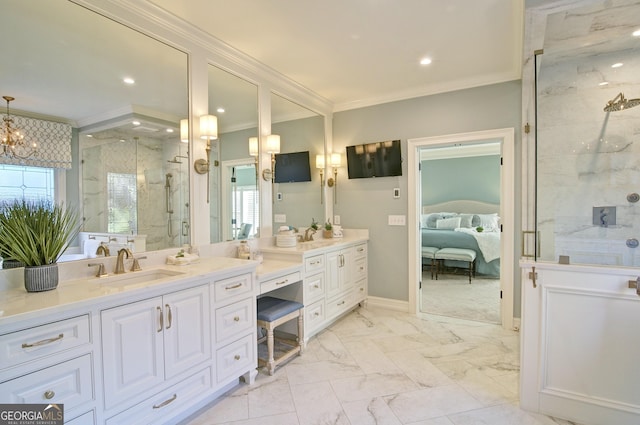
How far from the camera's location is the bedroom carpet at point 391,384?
6.44 ft

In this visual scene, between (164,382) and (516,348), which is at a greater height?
(164,382)

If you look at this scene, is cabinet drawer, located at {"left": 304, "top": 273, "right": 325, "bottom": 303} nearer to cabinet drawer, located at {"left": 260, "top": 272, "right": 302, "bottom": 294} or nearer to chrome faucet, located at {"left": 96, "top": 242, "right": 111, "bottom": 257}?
cabinet drawer, located at {"left": 260, "top": 272, "right": 302, "bottom": 294}

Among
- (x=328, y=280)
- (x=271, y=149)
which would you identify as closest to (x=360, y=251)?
(x=328, y=280)

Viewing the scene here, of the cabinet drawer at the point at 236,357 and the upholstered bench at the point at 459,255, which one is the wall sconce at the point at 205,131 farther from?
the upholstered bench at the point at 459,255

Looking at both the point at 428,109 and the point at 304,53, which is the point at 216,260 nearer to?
the point at 304,53

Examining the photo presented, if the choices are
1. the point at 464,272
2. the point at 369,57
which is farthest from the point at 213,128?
the point at 464,272

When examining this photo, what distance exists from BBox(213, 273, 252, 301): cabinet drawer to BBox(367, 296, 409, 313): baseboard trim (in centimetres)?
231

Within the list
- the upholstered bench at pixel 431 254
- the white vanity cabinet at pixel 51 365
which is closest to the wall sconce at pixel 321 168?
the upholstered bench at pixel 431 254

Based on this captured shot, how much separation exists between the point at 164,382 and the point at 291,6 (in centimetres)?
252

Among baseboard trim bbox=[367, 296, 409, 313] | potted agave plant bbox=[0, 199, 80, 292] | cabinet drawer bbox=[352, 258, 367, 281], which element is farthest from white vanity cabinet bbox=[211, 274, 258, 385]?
baseboard trim bbox=[367, 296, 409, 313]

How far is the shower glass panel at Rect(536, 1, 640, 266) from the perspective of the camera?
82.4 inches

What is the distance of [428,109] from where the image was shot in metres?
3.78

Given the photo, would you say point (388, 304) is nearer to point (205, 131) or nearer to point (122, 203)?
point (205, 131)

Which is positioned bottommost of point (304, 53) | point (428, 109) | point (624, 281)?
point (624, 281)
